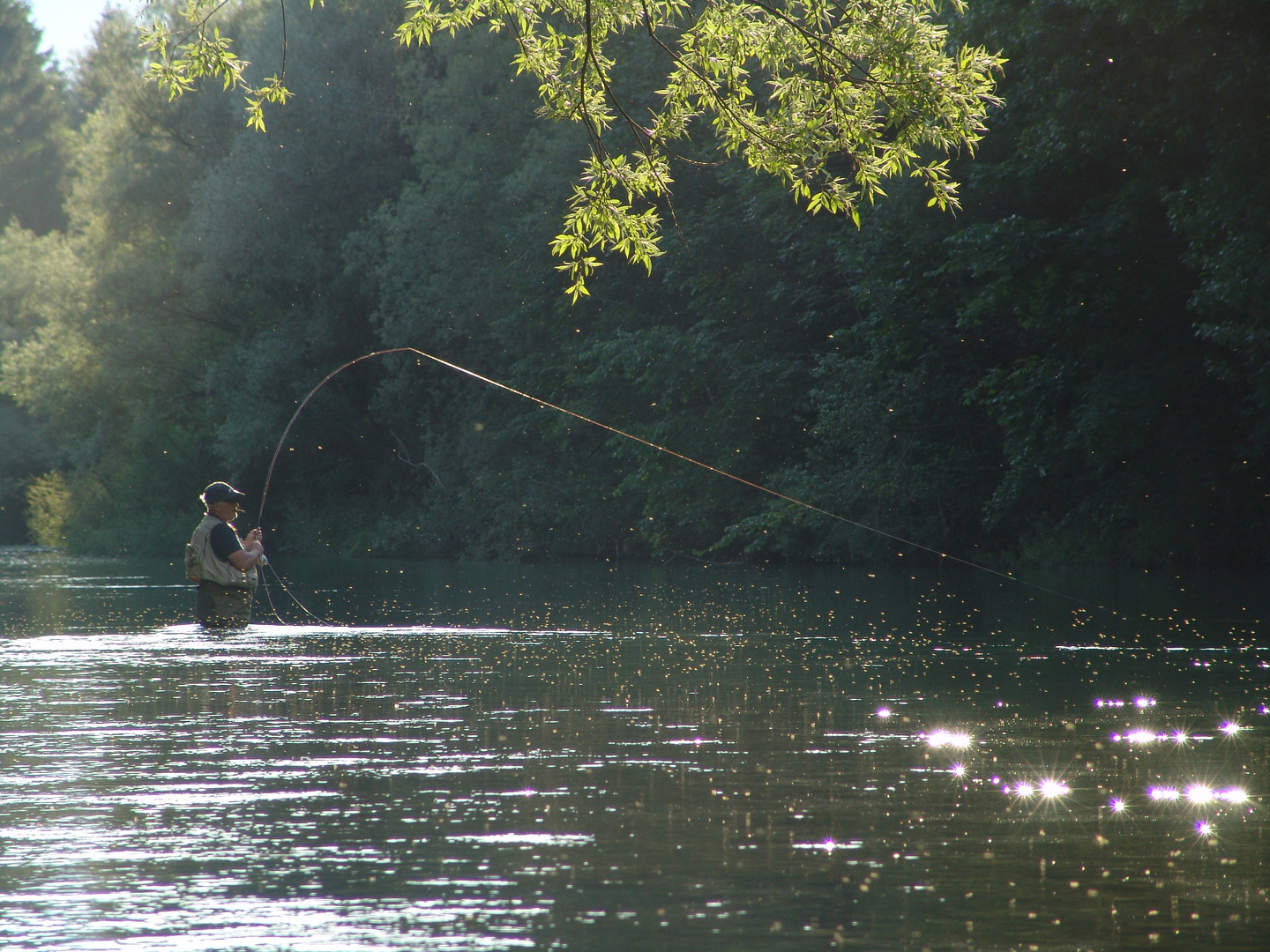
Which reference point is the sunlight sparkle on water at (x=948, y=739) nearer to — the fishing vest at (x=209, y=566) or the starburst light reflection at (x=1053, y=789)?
the starburst light reflection at (x=1053, y=789)

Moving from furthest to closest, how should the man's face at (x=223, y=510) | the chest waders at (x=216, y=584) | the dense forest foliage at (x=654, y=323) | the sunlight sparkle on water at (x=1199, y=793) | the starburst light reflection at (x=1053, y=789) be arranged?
the dense forest foliage at (x=654, y=323), the chest waders at (x=216, y=584), the man's face at (x=223, y=510), the starburst light reflection at (x=1053, y=789), the sunlight sparkle on water at (x=1199, y=793)

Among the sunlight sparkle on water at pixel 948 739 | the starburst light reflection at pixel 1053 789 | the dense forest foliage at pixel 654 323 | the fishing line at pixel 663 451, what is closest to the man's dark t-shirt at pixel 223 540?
the fishing line at pixel 663 451

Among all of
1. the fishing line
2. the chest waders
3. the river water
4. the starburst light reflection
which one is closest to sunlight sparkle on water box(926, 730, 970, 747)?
the river water

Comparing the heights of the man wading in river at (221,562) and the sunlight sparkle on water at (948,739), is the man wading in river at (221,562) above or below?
above

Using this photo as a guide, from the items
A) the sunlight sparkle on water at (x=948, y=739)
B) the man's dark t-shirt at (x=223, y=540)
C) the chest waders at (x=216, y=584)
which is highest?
the man's dark t-shirt at (x=223, y=540)

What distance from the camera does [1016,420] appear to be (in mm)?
21703

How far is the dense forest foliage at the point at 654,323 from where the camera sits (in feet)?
65.9

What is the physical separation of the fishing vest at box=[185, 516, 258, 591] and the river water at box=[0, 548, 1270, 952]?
51cm

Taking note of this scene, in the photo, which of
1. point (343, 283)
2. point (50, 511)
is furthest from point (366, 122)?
point (50, 511)

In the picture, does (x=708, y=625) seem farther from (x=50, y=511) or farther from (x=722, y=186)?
(x=50, y=511)

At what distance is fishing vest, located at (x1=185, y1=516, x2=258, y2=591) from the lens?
476 inches

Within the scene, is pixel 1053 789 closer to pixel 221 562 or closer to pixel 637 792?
pixel 637 792

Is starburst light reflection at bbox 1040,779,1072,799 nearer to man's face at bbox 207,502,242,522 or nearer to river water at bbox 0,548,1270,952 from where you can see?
river water at bbox 0,548,1270,952

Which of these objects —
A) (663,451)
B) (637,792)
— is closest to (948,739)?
(637,792)
